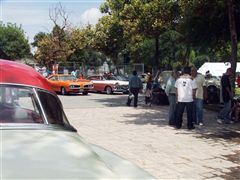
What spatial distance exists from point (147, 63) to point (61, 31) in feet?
39.9

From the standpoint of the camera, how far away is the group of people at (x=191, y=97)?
41.1 feet

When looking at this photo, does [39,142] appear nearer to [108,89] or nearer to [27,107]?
[27,107]

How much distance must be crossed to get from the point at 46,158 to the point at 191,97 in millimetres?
9788

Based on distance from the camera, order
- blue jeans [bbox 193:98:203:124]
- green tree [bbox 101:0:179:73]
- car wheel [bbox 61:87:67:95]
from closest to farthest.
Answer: blue jeans [bbox 193:98:203:124], green tree [bbox 101:0:179:73], car wheel [bbox 61:87:67:95]

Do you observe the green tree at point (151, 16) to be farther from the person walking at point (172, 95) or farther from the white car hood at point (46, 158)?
the white car hood at point (46, 158)

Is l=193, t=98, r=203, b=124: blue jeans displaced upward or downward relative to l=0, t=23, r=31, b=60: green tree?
downward

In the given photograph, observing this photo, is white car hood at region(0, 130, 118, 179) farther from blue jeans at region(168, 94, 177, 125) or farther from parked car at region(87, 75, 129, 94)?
parked car at region(87, 75, 129, 94)

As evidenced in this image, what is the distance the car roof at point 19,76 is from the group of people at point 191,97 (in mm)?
7881

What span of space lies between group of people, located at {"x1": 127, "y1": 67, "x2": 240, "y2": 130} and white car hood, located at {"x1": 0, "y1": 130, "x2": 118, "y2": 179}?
355 inches

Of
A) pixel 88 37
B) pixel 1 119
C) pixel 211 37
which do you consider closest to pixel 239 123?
pixel 211 37

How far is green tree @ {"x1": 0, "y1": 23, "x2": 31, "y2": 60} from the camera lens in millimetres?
60312

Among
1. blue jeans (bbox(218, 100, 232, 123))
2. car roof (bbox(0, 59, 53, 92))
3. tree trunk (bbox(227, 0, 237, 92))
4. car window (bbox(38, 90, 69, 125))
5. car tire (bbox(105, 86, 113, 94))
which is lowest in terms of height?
blue jeans (bbox(218, 100, 232, 123))

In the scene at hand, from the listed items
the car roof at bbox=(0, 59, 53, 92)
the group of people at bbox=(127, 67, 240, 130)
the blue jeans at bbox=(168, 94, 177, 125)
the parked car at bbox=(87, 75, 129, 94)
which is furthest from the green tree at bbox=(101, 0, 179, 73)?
the car roof at bbox=(0, 59, 53, 92)

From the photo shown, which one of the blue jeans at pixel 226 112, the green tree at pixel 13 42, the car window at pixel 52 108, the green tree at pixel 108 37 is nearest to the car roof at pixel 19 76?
the car window at pixel 52 108
